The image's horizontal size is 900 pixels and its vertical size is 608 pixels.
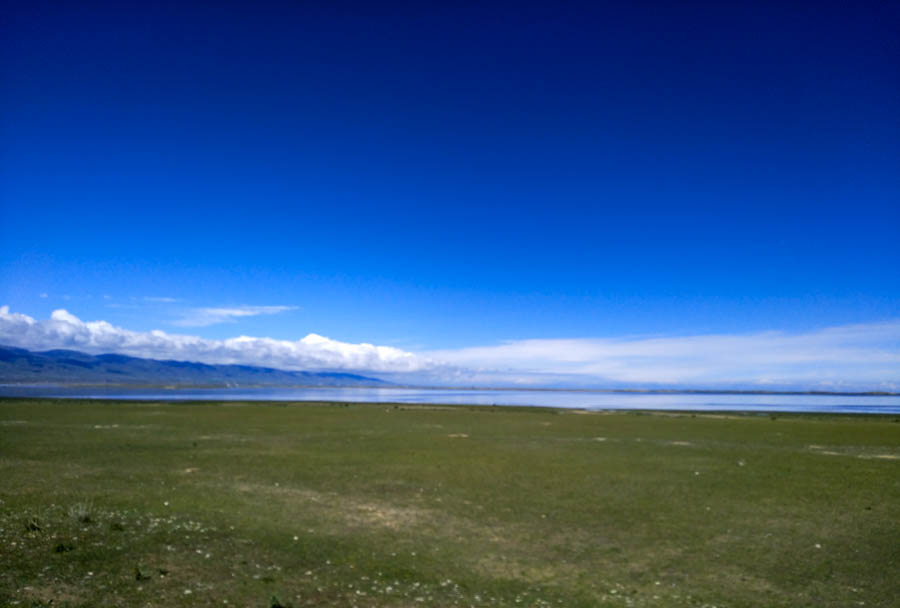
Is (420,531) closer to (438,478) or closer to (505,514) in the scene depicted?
(505,514)

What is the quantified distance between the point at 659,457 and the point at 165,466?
29.2 m

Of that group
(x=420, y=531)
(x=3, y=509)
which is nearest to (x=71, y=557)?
(x=3, y=509)

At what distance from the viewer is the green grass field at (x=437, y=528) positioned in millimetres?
12148

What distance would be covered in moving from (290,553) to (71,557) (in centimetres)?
513

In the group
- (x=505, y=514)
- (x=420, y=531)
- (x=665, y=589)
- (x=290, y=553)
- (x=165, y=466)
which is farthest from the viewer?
(x=165, y=466)

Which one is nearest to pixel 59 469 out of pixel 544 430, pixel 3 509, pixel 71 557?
pixel 3 509

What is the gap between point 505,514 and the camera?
19.4m

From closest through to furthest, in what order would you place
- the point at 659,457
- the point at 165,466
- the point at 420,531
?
the point at 420,531 < the point at 165,466 < the point at 659,457

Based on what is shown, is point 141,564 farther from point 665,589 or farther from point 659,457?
point 659,457

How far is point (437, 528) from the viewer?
17.4 meters

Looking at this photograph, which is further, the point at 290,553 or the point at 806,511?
the point at 806,511

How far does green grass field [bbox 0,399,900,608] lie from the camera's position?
12148mm

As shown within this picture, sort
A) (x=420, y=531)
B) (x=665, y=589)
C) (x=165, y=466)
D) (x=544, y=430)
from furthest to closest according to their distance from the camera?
(x=544, y=430) < (x=165, y=466) < (x=420, y=531) < (x=665, y=589)

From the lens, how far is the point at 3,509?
57.1ft
